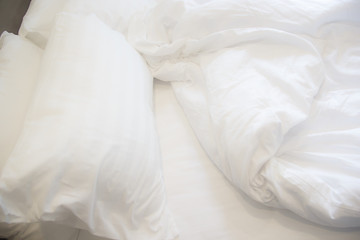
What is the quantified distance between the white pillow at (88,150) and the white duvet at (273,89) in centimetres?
24

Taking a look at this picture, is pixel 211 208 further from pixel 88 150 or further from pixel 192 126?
pixel 88 150

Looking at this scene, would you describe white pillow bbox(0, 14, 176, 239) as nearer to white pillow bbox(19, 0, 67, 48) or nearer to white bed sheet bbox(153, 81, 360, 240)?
white bed sheet bbox(153, 81, 360, 240)

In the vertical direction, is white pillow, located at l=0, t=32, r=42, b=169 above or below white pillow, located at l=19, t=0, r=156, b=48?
below

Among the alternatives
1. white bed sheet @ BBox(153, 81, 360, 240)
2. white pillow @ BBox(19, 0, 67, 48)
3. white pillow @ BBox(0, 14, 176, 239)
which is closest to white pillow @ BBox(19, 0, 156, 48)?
white pillow @ BBox(19, 0, 67, 48)

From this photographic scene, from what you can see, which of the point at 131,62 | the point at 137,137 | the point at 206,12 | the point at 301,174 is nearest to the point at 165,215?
the point at 137,137

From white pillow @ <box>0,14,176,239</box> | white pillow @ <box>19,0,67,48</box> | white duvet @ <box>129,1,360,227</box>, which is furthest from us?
white pillow @ <box>19,0,67,48</box>

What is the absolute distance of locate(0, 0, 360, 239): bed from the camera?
51cm

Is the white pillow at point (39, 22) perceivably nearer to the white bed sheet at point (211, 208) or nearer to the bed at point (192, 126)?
the bed at point (192, 126)

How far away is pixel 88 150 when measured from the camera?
1.67ft

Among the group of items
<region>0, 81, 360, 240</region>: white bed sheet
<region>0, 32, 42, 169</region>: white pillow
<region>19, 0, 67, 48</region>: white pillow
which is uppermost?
<region>19, 0, 67, 48</region>: white pillow

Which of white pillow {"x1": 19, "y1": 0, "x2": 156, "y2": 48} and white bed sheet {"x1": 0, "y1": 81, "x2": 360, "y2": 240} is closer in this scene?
white bed sheet {"x1": 0, "y1": 81, "x2": 360, "y2": 240}

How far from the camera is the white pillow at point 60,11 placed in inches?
34.0

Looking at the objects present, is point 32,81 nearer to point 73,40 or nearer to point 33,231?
point 73,40

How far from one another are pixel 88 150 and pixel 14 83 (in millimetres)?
378
